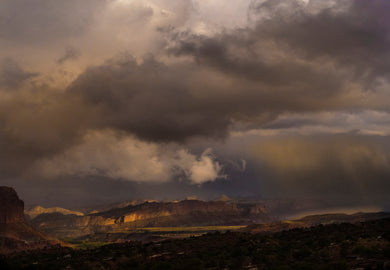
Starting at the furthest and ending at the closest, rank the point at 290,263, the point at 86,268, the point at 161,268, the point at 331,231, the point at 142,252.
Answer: the point at 331,231, the point at 142,252, the point at 86,268, the point at 161,268, the point at 290,263

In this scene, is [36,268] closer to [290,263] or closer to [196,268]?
[196,268]

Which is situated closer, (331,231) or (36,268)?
(36,268)

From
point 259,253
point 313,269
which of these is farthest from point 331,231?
point 313,269

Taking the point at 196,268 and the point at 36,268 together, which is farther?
the point at 36,268

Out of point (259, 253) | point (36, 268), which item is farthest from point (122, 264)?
point (259, 253)

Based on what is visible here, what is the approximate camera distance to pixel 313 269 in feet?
191

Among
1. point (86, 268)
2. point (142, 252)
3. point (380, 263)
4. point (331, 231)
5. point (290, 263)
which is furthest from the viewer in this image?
point (331, 231)

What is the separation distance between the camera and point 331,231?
10519 cm

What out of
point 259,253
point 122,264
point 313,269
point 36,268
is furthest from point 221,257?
point 36,268

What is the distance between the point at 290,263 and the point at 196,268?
15.5 metres

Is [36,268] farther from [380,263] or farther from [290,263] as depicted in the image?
[380,263]

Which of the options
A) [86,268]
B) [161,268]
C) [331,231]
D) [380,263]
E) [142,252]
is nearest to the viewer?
[380,263]

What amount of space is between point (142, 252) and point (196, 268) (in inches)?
1283

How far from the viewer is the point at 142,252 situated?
97.4m
